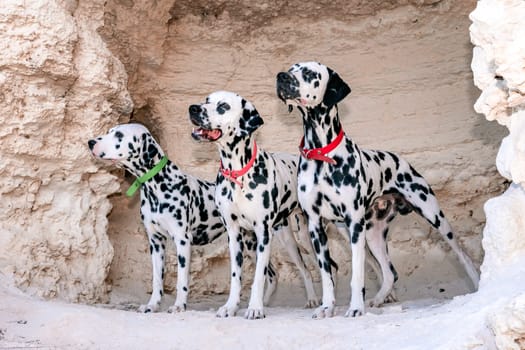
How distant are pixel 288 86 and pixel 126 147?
1701 mm

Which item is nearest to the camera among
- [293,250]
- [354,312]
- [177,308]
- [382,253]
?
[354,312]

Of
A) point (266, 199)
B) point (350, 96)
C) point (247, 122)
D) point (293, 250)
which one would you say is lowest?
point (293, 250)

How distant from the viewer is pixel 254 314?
7.22 m

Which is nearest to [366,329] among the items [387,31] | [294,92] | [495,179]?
[294,92]

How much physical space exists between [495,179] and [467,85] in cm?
104

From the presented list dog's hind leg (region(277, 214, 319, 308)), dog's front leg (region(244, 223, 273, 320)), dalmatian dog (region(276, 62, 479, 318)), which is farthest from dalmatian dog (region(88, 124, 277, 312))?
dalmatian dog (region(276, 62, 479, 318))

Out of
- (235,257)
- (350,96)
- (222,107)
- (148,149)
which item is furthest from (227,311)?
(350,96)

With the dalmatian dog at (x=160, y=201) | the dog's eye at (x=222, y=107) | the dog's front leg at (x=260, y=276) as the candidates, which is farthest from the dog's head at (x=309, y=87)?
the dalmatian dog at (x=160, y=201)

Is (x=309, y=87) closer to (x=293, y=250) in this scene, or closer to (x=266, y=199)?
(x=266, y=199)

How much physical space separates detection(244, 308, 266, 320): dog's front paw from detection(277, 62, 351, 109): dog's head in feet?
5.72

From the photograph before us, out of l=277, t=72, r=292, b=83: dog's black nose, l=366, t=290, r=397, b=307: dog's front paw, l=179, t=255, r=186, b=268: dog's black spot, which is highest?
l=277, t=72, r=292, b=83: dog's black nose

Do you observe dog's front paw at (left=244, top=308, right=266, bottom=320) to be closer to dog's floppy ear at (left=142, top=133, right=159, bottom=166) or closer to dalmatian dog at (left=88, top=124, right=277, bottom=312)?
dalmatian dog at (left=88, top=124, right=277, bottom=312)

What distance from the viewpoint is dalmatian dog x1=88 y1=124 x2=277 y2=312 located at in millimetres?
8156

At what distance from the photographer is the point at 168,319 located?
23.1 feet
